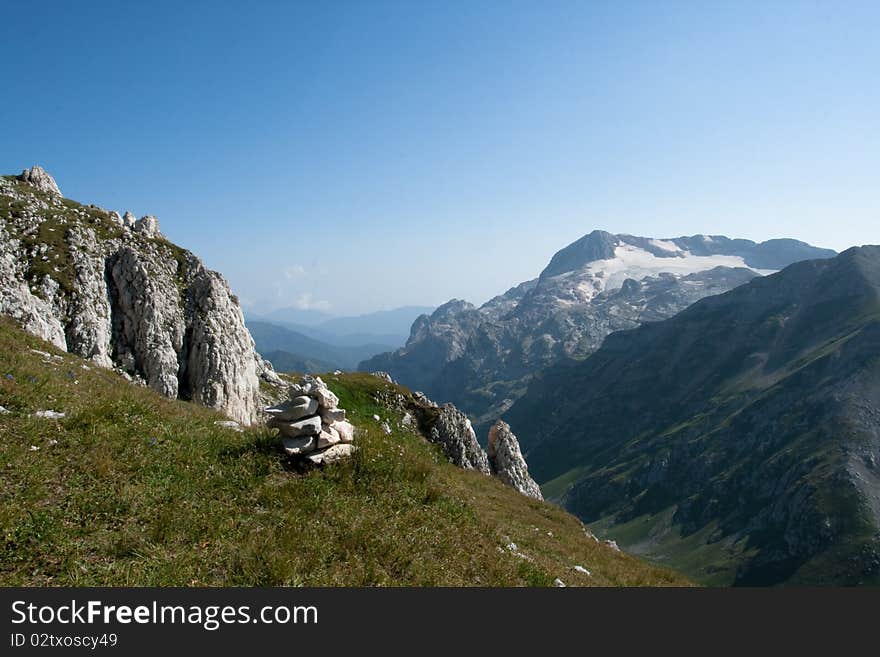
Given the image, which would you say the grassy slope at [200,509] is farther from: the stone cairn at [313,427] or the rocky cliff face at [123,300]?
the rocky cliff face at [123,300]

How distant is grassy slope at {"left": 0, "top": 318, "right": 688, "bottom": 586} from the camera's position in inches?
311

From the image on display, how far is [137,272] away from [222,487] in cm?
4012

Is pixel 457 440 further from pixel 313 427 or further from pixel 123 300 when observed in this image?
pixel 313 427

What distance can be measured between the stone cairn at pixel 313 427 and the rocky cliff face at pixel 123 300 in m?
31.0

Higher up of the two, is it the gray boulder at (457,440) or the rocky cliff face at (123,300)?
the rocky cliff face at (123,300)

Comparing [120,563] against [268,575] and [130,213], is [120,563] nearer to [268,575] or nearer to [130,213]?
[268,575]

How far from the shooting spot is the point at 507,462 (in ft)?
167

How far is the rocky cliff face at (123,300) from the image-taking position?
37188mm

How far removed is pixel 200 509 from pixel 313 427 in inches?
129

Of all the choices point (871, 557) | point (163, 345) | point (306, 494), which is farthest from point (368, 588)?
point (871, 557)

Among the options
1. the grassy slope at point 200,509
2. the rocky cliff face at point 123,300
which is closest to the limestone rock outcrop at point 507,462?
the rocky cliff face at point 123,300

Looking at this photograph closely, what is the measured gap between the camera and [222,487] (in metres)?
10.4

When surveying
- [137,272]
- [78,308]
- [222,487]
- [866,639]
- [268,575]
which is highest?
[137,272]

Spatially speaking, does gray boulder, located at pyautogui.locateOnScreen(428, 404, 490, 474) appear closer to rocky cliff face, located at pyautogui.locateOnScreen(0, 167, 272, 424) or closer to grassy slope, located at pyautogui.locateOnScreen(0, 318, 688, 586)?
rocky cliff face, located at pyautogui.locateOnScreen(0, 167, 272, 424)
